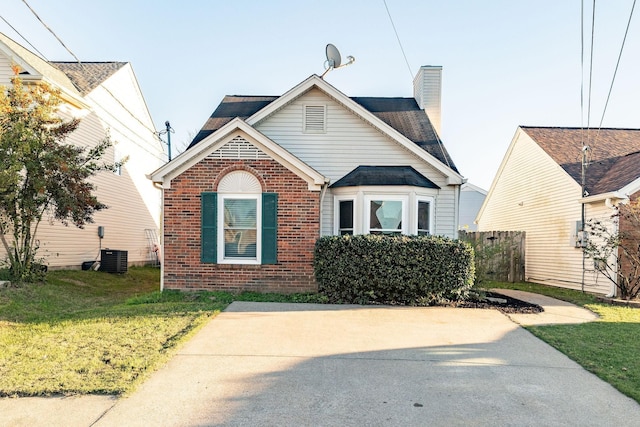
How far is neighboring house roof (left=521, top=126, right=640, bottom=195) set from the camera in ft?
43.4

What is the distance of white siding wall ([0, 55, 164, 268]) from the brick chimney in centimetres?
1081

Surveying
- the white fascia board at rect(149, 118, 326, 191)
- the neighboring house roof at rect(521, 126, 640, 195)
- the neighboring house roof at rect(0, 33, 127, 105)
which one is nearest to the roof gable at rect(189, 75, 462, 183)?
the white fascia board at rect(149, 118, 326, 191)

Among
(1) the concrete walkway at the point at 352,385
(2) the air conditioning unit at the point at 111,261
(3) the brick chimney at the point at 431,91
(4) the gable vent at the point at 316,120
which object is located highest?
(3) the brick chimney at the point at 431,91

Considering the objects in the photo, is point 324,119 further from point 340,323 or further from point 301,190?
point 340,323

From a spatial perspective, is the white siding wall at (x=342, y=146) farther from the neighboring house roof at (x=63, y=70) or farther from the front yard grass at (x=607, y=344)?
the neighboring house roof at (x=63, y=70)

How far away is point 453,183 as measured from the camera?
12234 mm

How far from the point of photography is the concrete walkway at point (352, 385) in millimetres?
4023

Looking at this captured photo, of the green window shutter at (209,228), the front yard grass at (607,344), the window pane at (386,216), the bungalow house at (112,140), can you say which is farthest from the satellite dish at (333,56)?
the front yard grass at (607,344)

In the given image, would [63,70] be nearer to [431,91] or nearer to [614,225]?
[431,91]

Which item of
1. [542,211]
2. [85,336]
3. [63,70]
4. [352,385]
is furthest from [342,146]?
[63,70]

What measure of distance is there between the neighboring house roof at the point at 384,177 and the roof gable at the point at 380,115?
57 cm

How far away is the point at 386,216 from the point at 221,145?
4331mm

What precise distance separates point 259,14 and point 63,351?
956 centimetres

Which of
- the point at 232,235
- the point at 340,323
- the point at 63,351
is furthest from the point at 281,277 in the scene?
the point at 63,351
